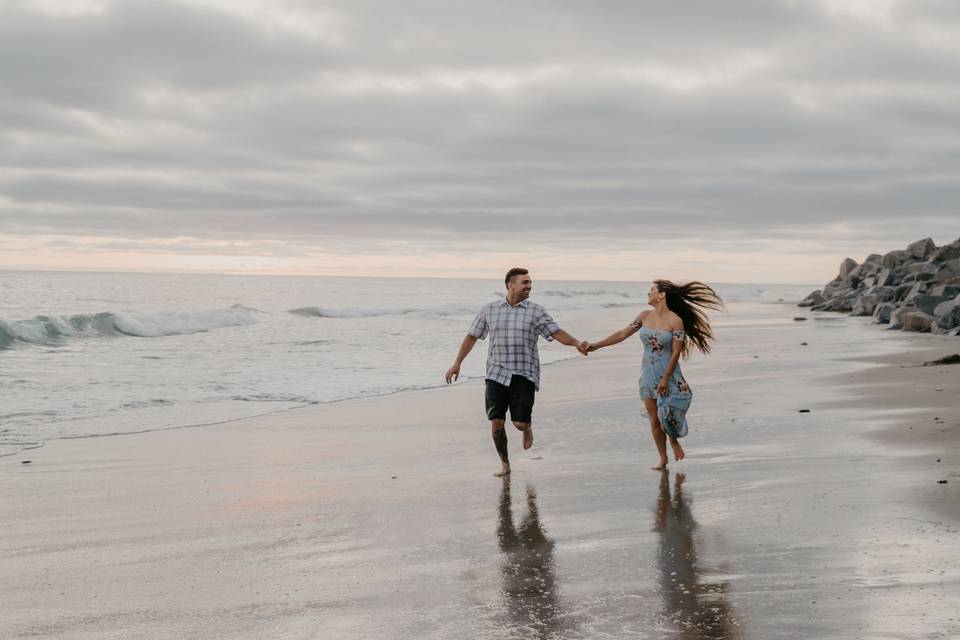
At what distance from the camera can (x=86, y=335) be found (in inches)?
1319

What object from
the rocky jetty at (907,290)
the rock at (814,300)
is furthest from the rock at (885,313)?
the rock at (814,300)

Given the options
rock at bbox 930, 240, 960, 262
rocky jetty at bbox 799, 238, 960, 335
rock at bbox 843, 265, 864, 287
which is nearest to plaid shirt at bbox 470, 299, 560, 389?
rocky jetty at bbox 799, 238, 960, 335

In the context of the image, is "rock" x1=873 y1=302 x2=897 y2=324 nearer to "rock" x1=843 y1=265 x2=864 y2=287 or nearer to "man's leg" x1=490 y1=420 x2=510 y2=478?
"rock" x1=843 y1=265 x2=864 y2=287

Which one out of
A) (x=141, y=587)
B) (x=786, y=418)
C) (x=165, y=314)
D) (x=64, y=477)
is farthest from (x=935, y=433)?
(x=165, y=314)

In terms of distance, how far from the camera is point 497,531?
6.36 m

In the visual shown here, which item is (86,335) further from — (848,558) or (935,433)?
(848,558)

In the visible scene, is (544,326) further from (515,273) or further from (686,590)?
(686,590)

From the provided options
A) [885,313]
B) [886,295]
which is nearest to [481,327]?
[885,313]

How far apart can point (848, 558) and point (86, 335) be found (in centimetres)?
3204

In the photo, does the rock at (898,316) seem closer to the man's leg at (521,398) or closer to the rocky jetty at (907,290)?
the rocky jetty at (907,290)

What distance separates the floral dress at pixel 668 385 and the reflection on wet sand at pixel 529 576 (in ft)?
6.64

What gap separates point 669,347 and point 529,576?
3.88 metres

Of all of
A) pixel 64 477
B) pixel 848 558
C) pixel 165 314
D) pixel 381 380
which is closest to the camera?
pixel 848 558

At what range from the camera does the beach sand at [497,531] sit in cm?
460
